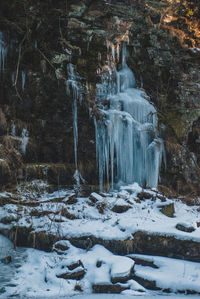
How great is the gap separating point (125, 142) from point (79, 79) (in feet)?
7.36

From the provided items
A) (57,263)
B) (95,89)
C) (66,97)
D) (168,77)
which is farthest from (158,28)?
(57,263)

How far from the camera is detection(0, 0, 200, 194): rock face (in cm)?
689

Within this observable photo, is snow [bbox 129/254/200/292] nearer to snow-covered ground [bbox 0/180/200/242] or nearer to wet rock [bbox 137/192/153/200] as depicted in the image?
snow-covered ground [bbox 0/180/200/242]

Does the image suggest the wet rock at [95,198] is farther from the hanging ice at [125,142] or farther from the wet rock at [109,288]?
the wet rock at [109,288]

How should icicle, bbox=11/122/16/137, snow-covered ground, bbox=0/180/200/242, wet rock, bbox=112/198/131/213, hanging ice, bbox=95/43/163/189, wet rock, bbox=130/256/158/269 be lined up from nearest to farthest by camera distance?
1. wet rock, bbox=130/256/158/269
2. snow-covered ground, bbox=0/180/200/242
3. wet rock, bbox=112/198/131/213
4. icicle, bbox=11/122/16/137
5. hanging ice, bbox=95/43/163/189

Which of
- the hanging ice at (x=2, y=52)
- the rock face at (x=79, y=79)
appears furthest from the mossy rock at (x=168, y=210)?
the hanging ice at (x=2, y=52)

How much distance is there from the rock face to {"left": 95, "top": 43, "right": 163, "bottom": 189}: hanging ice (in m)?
0.32

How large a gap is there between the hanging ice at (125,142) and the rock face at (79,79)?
324mm

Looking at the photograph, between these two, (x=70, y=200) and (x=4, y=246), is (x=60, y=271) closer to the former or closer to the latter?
(x=4, y=246)

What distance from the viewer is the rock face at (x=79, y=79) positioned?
6.89 m

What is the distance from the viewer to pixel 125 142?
7.05 meters

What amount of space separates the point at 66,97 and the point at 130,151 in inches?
92.0

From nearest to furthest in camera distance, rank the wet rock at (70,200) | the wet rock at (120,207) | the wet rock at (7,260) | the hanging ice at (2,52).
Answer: the wet rock at (7,260) → the wet rock at (120,207) → the wet rock at (70,200) → the hanging ice at (2,52)

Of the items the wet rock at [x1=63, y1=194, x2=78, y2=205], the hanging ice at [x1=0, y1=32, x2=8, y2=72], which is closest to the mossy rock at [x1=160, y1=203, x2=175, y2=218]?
the wet rock at [x1=63, y1=194, x2=78, y2=205]
